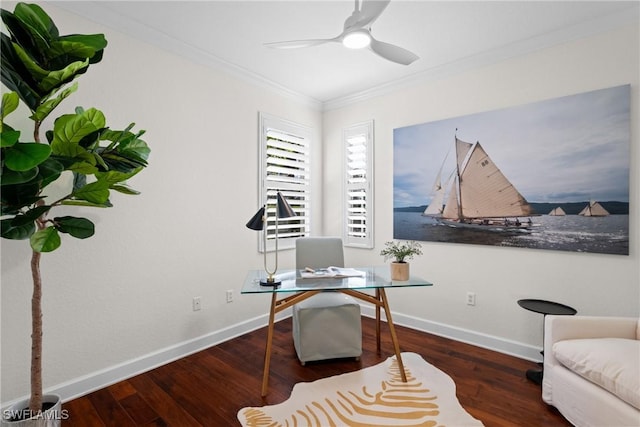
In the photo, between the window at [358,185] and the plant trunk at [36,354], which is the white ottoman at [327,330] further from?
the plant trunk at [36,354]

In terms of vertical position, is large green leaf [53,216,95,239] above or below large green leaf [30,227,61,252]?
above

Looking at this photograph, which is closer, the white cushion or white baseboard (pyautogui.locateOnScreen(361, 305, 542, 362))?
the white cushion

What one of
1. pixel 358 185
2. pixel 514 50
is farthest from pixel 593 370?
pixel 358 185

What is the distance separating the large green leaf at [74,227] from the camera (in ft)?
5.01

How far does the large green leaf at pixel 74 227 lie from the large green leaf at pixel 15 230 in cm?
11

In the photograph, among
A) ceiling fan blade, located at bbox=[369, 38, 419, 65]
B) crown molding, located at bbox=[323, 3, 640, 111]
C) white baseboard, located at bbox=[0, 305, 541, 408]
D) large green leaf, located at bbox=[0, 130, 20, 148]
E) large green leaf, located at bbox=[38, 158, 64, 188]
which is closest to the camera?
large green leaf, located at bbox=[0, 130, 20, 148]

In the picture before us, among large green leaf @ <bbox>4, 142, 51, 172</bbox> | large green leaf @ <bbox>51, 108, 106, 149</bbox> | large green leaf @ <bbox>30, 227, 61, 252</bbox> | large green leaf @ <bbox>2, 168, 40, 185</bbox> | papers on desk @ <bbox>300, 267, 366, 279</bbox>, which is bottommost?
papers on desk @ <bbox>300, 267, 366, 279</bbox>

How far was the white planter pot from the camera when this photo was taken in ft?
4.85

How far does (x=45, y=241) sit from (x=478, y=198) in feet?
10.3

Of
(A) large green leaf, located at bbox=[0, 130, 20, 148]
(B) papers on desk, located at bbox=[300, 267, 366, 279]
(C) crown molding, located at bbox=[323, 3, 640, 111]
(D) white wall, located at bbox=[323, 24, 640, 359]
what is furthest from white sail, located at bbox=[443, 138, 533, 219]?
(A) large green leaf, located at bbox=[0, 130, 20, 148]

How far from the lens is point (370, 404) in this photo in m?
2.00

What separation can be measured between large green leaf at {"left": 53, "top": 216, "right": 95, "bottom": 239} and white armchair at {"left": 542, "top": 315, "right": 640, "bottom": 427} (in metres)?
2.77

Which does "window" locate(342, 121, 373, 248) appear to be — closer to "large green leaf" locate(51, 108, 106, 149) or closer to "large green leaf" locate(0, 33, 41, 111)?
"large green leaf" locate(51, 108, 106, 149)

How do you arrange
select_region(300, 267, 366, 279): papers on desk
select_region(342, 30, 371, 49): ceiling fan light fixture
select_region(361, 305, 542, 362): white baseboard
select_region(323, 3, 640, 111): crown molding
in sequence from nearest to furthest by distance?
select_region(342, 30, 371, 49): ceiling fan light fixture → select_region(323, 3, 640, 111): crown molding → select_region(300, 267, 366, 279): papers on desk → select_region(361, 305, 542, 362): white baseboard
